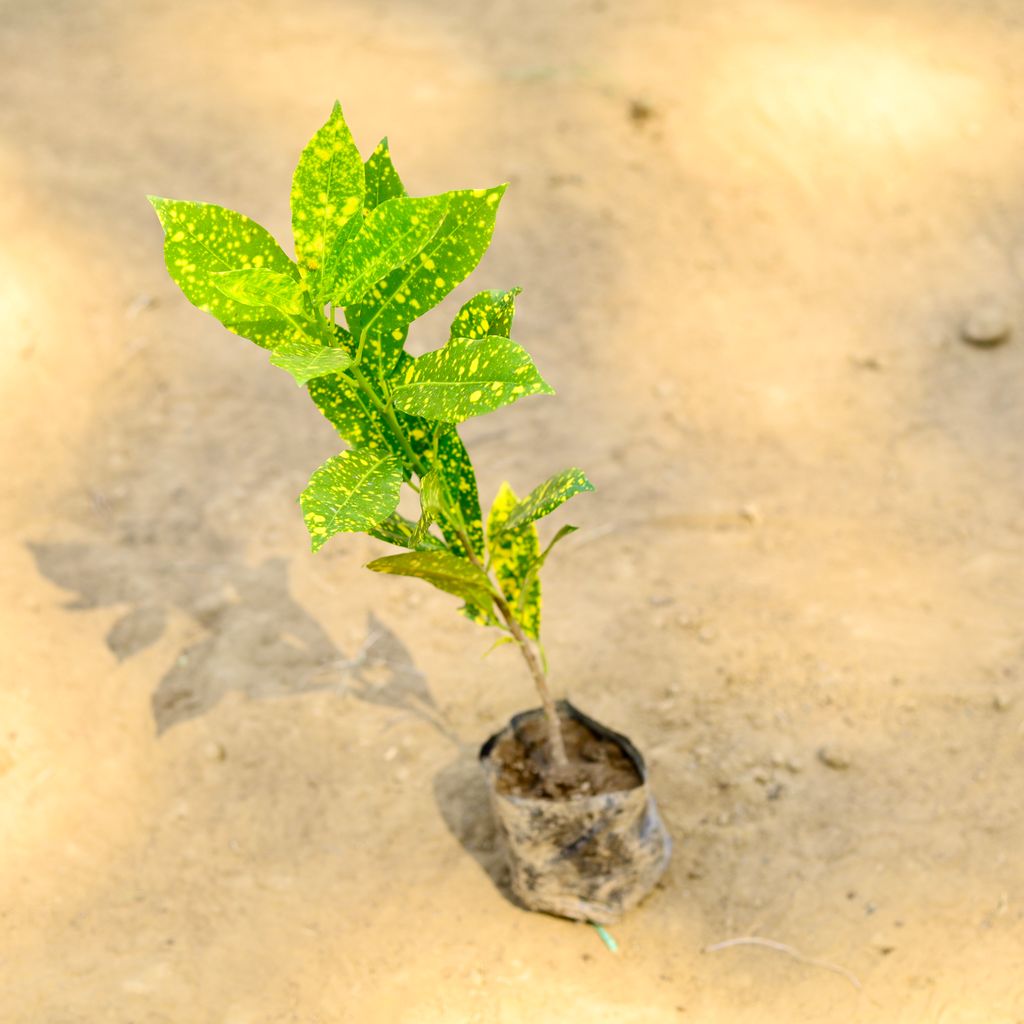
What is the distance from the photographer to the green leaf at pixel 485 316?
65.9 inches

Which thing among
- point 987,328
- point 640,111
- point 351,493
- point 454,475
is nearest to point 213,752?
point 454,475

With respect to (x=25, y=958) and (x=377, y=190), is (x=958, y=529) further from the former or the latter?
(x=25, y=958)

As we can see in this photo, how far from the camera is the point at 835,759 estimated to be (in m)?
2.51

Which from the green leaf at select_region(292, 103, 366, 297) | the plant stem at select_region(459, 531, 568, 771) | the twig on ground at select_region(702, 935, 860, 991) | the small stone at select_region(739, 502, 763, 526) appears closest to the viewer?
the green leaf at select_region(292, 103, 366, 297)

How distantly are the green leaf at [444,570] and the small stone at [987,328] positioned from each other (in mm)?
2451

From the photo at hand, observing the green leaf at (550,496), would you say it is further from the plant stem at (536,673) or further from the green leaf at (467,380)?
the green leaf at (467,380)

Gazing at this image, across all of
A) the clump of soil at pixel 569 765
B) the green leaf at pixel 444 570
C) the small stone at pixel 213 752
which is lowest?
the small stone at pixel 213 752

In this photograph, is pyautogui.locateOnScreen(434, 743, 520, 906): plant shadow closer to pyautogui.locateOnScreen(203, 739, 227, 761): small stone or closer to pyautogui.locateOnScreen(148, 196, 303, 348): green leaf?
pyautogui.locateOnScreen(203, 739, 227, 761): small stone

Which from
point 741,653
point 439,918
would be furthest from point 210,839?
point 741,653

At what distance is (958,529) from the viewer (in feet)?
10.4

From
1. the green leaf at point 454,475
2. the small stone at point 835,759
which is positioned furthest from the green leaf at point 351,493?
the small stone at point 835,759

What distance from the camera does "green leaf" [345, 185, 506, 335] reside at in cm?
153

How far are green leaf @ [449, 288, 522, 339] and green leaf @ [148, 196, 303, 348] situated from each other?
0.83 ft

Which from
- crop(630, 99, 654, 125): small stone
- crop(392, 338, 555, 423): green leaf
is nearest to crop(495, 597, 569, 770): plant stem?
crop(392, 338, 555, 423): green leaf
